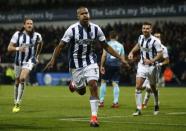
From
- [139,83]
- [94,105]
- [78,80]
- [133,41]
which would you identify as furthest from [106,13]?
[94,105]

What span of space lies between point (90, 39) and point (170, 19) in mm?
30444

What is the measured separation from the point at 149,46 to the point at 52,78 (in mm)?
26211

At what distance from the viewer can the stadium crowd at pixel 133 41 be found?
37.2 m

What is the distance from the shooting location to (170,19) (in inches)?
1676

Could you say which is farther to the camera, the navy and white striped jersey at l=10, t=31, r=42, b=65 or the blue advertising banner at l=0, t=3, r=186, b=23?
the blue advertising banner at l=0, t=3, r=186, b=23

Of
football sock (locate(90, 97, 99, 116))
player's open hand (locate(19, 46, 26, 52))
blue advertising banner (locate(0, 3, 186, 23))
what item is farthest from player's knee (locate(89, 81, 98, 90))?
blue advertising banner (locate(0, 3, 186, 23))

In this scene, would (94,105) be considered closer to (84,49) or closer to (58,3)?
(84,49)

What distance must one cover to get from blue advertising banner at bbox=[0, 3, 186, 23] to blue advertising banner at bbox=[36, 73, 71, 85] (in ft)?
20.0

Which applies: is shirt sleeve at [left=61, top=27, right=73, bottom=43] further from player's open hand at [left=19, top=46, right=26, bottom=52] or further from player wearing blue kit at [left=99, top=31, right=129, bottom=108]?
player wearing blue kit at [left=99, top=31, right=129, bottom=108]

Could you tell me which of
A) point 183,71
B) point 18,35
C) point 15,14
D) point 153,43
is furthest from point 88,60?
point 15,14

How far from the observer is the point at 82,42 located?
12.7 meters

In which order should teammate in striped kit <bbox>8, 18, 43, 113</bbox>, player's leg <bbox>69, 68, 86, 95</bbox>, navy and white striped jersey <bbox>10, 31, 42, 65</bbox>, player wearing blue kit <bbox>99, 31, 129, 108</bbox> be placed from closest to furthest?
player's leg <bbox>69, 68, 86, 95</bbox> → teammate in striped kit <bbox>8, 18, 43, 113</bbox> → navy and white striped jersey <bbox>10, 31, 42, 65</bbox> → player wearing blue kit <bbox>99, 31, 129, 108</bbox>

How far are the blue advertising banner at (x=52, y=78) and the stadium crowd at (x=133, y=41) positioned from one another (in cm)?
62

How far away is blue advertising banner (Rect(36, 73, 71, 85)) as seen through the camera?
41031 mm
